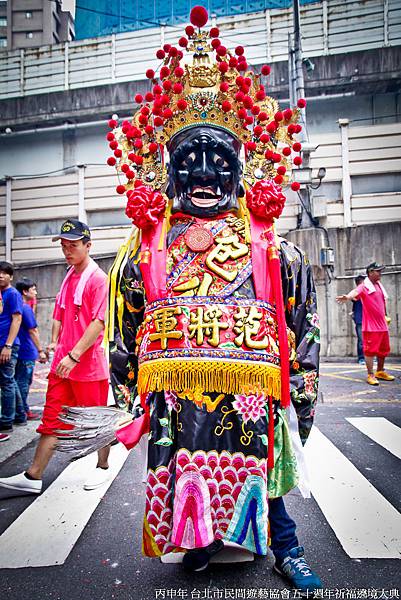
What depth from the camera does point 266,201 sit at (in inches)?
91.2

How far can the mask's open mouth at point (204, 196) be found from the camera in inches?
92.2

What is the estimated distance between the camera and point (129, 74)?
15.8 metres

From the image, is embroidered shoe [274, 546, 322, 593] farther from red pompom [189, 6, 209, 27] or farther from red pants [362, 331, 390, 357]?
red pants [362, 331, 390, 357]

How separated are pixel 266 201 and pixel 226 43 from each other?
15.1 metres

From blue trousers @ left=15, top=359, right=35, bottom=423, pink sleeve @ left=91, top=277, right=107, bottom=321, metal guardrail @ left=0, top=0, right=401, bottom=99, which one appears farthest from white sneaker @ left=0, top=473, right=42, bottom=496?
metal guardrail @ left=0, top=0, right=401, bottom=99

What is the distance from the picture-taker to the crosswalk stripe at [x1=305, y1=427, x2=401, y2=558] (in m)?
2.54

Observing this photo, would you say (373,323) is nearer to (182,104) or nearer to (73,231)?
(73,231)

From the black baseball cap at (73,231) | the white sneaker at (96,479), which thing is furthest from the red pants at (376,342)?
the black baseball cap at (73,231)

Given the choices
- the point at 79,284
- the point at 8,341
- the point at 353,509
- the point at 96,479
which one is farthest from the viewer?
the point at 8,341

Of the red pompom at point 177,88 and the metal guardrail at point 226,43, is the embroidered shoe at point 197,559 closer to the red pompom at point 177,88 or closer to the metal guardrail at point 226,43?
the red pompom at point 177,88

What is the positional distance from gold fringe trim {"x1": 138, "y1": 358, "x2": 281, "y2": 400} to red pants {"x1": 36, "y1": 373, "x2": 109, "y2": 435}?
4.56 ft

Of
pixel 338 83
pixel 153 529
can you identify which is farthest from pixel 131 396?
pixel 338 83

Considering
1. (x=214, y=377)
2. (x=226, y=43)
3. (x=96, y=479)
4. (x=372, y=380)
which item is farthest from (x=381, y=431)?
(x=226, y=43)

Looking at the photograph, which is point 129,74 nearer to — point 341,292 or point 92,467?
point 341,292
